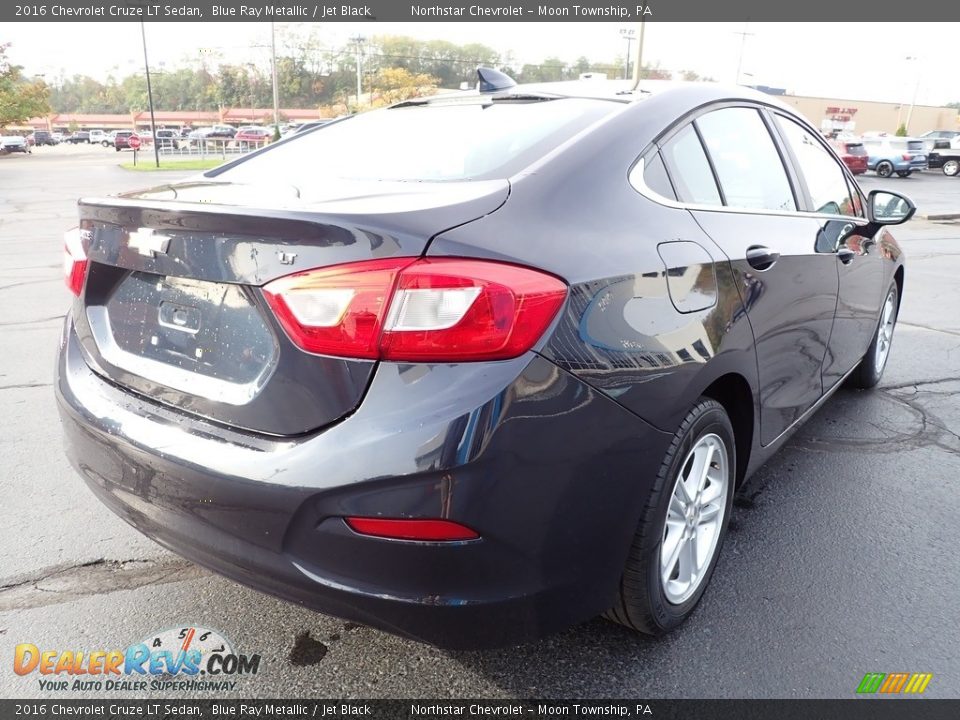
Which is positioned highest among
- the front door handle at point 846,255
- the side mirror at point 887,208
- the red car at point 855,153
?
the side mirror at point 887,208

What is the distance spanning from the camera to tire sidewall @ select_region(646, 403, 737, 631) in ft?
6.42

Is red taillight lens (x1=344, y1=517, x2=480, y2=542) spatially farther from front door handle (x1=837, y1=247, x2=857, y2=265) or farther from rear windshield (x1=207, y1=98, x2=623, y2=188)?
front door handle (x1=837, y1=247, x2=857, y2=265)

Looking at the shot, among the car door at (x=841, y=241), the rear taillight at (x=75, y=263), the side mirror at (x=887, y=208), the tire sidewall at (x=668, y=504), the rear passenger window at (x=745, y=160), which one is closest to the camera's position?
the tire sidewall at (x=668, y=504)

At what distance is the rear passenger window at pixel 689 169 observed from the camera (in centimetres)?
225

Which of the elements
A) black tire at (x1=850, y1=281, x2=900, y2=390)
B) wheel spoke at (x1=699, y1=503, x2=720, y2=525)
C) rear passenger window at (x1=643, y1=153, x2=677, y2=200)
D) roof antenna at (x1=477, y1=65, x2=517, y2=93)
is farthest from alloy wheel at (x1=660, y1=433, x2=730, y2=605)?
black tire at (x1=850, y1=281, x2=900, y2=390)

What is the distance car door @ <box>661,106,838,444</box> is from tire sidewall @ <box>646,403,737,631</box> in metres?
0.30

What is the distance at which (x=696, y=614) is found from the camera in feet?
7.82

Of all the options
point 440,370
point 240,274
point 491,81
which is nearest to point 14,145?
point 491,81

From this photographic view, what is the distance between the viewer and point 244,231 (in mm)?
1684

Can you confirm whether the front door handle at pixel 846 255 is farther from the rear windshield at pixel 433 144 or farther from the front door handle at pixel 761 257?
the rear windshield at pixel 433 144

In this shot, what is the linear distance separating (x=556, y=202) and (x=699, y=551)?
1.25 m

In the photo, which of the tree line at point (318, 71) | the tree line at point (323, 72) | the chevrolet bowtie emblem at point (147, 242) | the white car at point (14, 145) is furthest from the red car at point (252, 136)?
the chevrolet bowtie emblem at point (147, 242)

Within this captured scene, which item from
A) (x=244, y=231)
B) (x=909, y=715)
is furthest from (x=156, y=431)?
(x=909, y=715)

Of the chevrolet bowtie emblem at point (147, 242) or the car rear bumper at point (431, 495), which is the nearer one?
the car rear bumper at point (431, 495)
